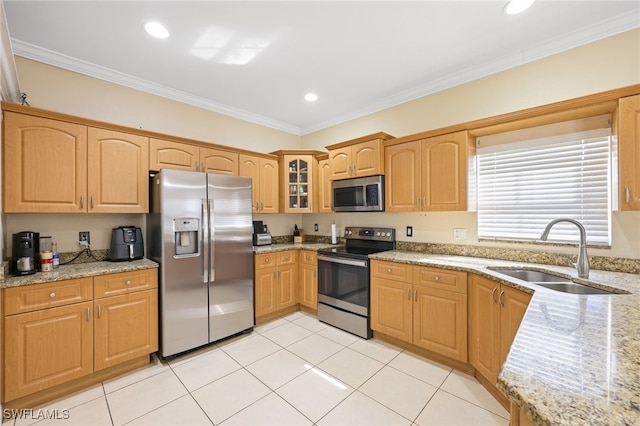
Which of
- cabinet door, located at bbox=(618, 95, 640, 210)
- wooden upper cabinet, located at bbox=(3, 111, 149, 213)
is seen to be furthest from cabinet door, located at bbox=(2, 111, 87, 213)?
cabinet door, located at bbox=(618, 95, 640, 210)

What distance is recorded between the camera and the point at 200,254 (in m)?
2.59

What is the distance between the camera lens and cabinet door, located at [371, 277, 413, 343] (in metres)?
2.55

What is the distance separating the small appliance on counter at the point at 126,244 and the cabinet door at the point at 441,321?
2681 mm

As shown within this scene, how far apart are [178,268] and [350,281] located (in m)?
1.76

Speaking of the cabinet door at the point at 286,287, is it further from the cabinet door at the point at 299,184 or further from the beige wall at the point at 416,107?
the beige wall at the point at 416,107

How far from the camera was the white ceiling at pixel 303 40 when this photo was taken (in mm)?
1865

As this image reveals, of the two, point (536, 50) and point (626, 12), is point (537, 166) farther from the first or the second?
point (626, 12)

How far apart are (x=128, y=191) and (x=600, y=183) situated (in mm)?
3996

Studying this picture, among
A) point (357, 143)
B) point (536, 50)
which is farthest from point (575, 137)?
point (357, 143)

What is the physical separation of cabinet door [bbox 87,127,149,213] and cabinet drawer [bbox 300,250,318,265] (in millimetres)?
1861

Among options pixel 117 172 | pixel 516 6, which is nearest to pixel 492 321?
pixel 516 6

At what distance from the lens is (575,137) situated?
217cm

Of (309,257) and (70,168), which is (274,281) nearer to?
(309,257)

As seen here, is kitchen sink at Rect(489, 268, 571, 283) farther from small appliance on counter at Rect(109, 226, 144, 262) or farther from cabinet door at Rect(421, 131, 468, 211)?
small appliance on counter at Rect(109, 226, 144, 262)
